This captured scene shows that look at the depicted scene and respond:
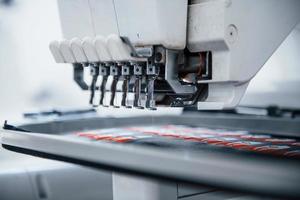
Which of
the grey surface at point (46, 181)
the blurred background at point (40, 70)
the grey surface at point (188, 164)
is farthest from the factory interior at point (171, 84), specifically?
the blurred background at point (40, 70)

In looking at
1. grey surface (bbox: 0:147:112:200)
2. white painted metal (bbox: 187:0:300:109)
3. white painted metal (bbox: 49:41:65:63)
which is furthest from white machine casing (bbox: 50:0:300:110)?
grey surface (bbox: 0:147:112:200)

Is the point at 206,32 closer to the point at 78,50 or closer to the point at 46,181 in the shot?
the point at 78,50

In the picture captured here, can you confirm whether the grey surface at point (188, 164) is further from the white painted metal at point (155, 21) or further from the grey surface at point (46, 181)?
the grey surface at point (46, 181)

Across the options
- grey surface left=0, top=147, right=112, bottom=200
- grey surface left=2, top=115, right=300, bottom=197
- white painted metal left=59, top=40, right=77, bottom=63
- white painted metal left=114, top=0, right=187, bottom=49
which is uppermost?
white painted metal left=114, top=0, right=187, bottom=49

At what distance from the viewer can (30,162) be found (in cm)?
285

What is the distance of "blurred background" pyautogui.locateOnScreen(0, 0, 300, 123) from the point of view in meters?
3.16

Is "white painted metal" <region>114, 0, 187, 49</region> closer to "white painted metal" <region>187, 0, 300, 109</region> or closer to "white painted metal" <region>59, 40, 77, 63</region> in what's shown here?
"white painted metal" <region>187, 0, 300, 109</region>

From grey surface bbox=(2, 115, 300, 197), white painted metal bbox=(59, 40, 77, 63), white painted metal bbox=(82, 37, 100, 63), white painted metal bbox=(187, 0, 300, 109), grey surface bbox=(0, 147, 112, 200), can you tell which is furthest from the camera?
grey surface bbox=(0, 147, 112, 200)

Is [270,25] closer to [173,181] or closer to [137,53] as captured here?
[137,53]

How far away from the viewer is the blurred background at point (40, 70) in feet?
10.4

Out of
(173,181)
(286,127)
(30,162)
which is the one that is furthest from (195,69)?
(30,162)

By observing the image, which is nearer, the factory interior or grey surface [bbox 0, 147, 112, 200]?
the factory interior

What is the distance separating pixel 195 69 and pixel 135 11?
0.89ft

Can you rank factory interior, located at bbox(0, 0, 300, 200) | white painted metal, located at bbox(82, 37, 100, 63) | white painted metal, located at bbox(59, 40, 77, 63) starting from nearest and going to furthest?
1. factory interior, located at bbox(0, 0, 300, 200)
2. white painted metal, located at bbox(82, 37, 100, 63)
3. white painted metal, located at bbox(59, 40, 77, 63)
